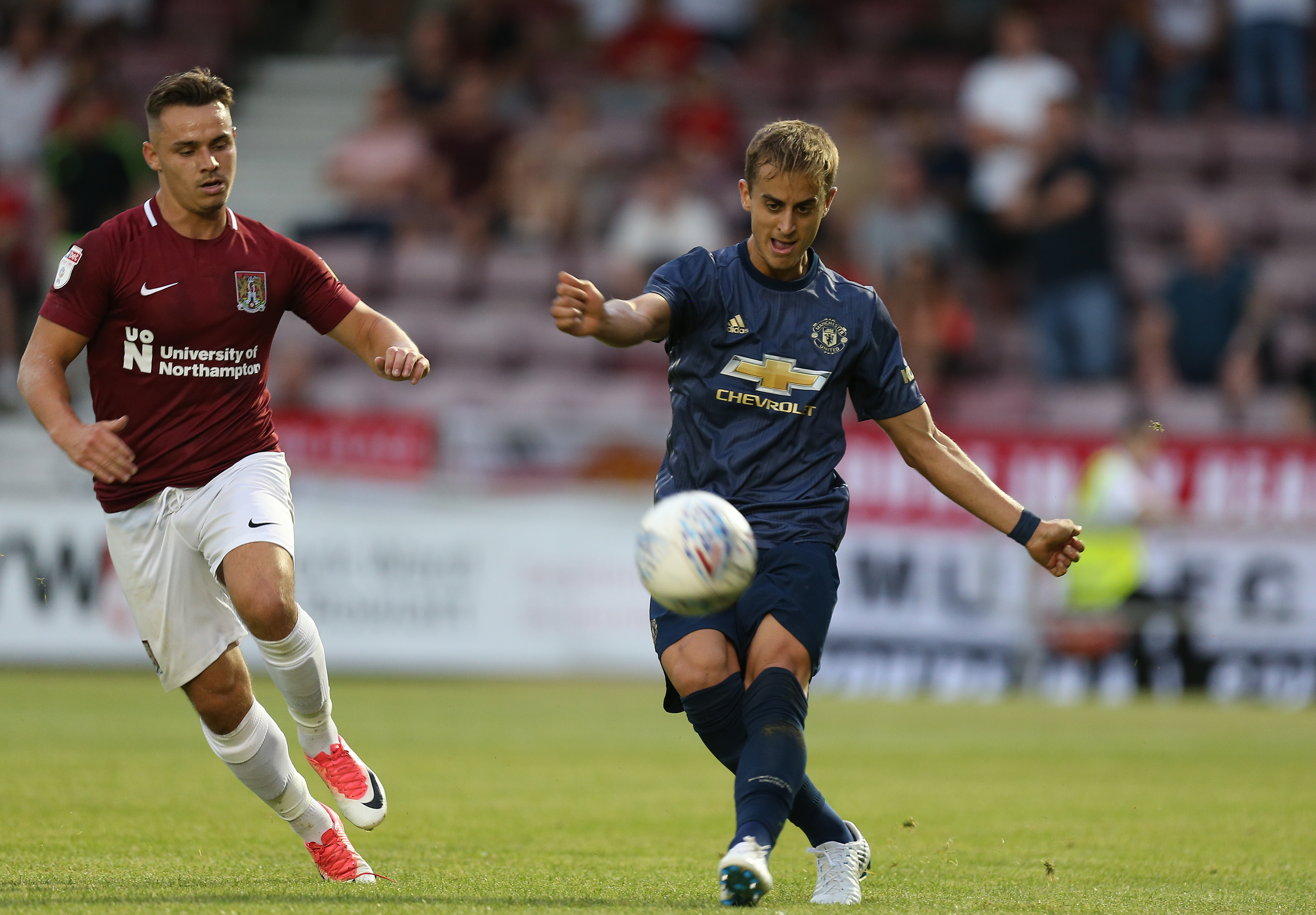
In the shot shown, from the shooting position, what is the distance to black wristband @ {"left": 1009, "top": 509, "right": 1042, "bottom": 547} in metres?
5.89

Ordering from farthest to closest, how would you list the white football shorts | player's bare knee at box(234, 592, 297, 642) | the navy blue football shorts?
the white football shorts
player's bare knee at box(234, 592, 297, 642)
the navy blue football shorts

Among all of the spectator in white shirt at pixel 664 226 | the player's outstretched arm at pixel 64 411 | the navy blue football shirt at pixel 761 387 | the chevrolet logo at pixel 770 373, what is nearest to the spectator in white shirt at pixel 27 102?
the spectator in white shirt at pixel 664 226

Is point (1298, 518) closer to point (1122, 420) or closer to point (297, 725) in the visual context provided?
point (1122, 420)

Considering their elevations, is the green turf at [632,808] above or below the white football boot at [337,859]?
below

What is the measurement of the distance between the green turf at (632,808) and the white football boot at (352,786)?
0.23 meters

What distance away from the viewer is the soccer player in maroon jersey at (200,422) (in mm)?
6129

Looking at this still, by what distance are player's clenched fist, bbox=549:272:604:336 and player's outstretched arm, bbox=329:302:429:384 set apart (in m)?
0.99

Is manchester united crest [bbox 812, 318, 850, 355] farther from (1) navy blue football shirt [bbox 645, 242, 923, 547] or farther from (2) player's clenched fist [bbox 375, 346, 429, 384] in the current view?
(2) player's clenched fist [bbox 375, 346, 429, 384]

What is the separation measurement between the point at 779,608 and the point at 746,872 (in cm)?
92

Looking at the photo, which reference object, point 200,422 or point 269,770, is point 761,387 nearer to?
point 200,422

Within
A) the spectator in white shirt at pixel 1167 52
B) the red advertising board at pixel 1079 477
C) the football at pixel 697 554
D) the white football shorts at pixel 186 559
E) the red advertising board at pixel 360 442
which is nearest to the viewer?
the football at pixel 697 554

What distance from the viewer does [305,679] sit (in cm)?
624

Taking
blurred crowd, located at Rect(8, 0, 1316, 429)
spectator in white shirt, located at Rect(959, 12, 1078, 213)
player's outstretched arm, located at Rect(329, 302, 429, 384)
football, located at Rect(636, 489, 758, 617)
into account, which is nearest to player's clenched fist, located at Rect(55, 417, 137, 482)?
player's outstretched arm, located at Rect(329, 302, 429, 384)

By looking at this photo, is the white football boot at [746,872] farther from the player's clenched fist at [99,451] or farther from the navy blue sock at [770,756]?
the player's clenched fist at [99,451]
